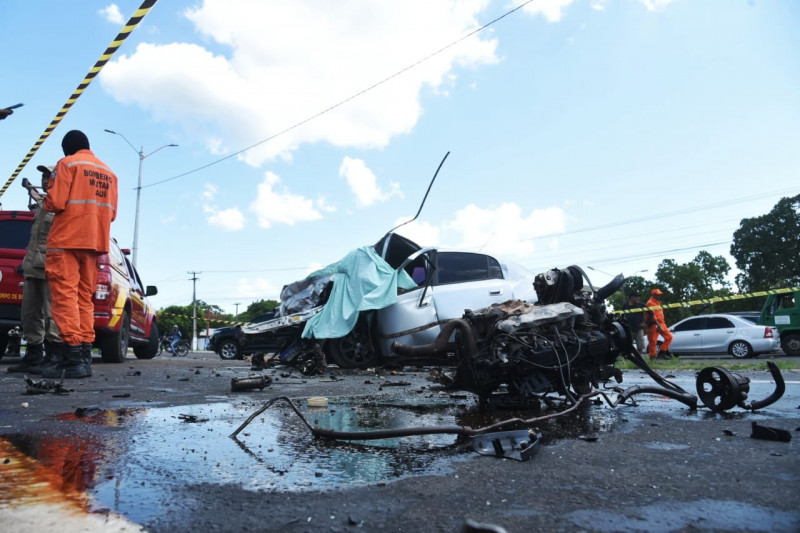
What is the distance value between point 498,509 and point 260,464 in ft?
Answer: 3.22

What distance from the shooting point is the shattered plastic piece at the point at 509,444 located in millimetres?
2262

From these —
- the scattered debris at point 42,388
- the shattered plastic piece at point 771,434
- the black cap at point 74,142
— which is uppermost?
the black cap at point 74,142

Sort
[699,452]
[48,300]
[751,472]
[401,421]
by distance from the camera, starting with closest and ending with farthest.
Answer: [751,472] < [699,452] < [401,421] < [48,300]

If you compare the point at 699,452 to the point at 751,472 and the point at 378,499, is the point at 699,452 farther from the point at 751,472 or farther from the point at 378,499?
the point at 378,499

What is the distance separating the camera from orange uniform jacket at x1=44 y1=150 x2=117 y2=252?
508cm

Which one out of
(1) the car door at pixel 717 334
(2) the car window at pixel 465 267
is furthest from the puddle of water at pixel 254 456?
(1) the car door at pixel 717 334

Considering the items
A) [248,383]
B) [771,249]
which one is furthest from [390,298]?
[771,249]

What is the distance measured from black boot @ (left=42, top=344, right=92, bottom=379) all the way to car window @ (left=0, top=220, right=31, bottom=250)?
9.35ft

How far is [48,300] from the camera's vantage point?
17.8ft

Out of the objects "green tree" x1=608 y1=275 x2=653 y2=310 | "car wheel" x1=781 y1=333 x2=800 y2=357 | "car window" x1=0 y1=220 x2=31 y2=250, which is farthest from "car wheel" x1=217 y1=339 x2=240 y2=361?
"green tree" x1=608 y1=275 x2=653 y2=310

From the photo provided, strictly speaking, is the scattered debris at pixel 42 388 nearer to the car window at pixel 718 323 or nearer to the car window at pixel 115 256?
the car window at pixel 115 256

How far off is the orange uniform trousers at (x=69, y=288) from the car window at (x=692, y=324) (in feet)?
54.9

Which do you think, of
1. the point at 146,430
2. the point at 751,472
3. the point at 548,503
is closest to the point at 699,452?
the point at 751,472

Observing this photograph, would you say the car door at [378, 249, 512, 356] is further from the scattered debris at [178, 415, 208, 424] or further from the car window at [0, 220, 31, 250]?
the car window at [0, 220, 31, 250]
